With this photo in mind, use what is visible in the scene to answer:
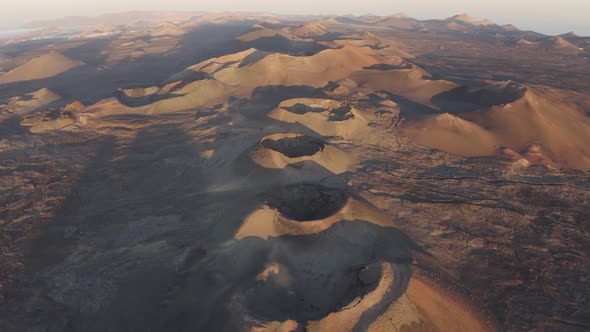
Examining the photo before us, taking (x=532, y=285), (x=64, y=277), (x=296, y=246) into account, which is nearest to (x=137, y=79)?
(x=64, y=277)

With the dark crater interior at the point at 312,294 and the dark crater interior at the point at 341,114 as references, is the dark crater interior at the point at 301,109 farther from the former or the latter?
the dark crater interior at the point at 312,294

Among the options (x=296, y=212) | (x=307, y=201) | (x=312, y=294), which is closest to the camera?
(x=312, y=294)

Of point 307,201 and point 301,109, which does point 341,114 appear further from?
point 307,201

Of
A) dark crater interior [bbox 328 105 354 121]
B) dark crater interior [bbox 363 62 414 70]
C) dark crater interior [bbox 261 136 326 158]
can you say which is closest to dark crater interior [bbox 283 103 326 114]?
dark crater interior [bbox 328 105 354 121]

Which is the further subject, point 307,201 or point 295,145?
point 295,145

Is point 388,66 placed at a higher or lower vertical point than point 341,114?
higher

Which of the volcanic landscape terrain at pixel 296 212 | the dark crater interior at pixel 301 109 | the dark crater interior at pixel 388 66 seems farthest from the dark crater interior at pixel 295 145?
the dark crater interior at pixel 388 66

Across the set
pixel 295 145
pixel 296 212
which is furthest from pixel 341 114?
pixel 296 212
